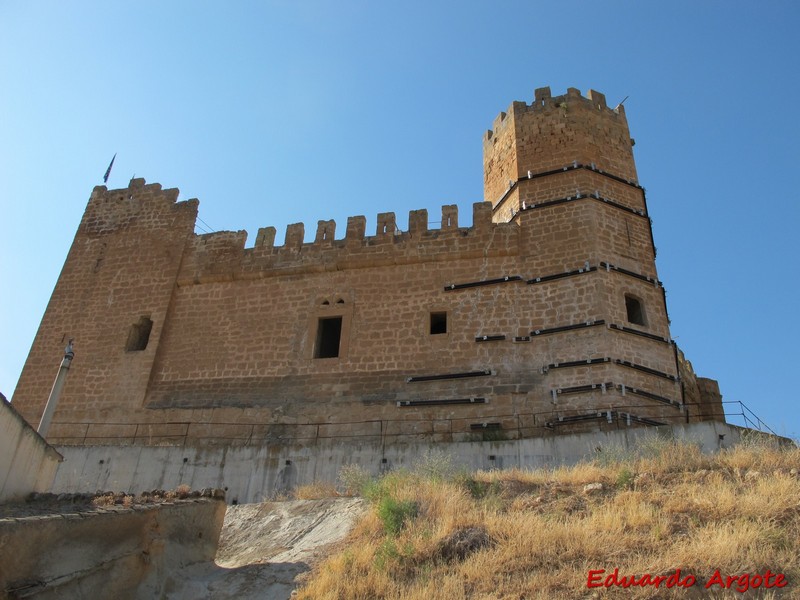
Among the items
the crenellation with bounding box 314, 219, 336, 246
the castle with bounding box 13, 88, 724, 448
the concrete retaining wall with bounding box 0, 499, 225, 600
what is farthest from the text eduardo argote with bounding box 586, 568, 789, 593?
the crenellation with bounding box 314, 219, 336, 246

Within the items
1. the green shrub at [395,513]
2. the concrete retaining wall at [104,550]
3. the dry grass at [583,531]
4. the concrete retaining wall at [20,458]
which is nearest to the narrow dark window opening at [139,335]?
the concrete retaining wall at [20,458]

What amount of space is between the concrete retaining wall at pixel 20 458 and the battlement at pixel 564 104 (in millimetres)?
12038

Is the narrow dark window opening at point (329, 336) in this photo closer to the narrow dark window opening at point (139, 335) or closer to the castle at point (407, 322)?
the castle at point (407, 322)

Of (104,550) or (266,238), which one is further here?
(266,238)

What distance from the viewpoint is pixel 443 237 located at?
630 inches

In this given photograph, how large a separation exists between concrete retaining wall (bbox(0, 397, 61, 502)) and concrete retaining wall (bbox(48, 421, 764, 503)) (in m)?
3.11

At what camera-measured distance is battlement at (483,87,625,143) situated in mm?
16641

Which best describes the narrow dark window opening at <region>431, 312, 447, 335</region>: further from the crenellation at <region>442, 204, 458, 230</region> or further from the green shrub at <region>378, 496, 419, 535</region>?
the green shrub at <region>378, 496, 419, 535</region>

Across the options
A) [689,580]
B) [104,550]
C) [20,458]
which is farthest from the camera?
[20,458]

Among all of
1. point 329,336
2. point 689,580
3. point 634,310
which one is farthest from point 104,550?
point 634,310

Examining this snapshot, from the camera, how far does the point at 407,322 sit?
1518 centimetres

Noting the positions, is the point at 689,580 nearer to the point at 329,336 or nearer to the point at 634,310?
the point at 634,310

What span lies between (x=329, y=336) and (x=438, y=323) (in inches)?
117

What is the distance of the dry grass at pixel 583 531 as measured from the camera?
21.4ft
